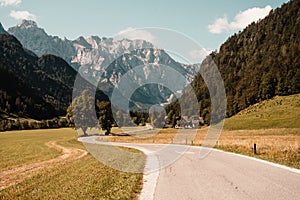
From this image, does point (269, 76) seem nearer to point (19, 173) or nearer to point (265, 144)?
point (265, 144)

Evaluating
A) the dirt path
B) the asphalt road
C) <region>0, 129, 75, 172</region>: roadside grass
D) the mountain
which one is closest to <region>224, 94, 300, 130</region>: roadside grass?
the mountain

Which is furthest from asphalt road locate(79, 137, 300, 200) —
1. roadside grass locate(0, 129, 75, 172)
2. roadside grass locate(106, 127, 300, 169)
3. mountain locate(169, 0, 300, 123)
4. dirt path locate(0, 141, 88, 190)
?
mountain locate(169, 0, 300, 123)

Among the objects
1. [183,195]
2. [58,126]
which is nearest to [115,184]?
[183,195]

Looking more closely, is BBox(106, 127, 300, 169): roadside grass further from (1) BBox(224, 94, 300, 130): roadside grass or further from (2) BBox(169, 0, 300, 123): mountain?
(2) BBox(169, 0, 300, 123): mountain

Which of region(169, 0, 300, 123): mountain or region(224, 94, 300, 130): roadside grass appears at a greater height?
region(169, 0, 300, 123): mountain

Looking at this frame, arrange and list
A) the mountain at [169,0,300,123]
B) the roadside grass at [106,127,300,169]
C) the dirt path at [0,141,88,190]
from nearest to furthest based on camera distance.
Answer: the dirt path at [0,141,88,190] < the roadside grass at [106,127,300,169] < the mountain at [169,0,300,123]

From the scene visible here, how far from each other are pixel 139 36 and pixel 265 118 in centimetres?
8043

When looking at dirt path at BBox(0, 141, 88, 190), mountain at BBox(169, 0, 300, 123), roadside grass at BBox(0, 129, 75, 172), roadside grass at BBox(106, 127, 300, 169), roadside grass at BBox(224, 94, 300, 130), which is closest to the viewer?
dirt path at BBox(0, 141, 88, 190)

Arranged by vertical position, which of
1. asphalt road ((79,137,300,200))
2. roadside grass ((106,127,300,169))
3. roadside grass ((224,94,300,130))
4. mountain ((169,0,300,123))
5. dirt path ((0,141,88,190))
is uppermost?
mountain ((169,0,300,123))


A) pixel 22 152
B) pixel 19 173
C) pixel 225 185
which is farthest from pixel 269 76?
pixel 225 185

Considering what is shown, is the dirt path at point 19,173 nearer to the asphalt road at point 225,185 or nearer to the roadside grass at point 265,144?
the asphalt road at point 225,185

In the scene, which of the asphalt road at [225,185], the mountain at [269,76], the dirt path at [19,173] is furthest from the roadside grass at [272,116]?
the asphalt road at [225,185]

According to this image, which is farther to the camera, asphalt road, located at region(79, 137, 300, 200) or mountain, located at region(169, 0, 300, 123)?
mountain, located at region(169, 0, 300, 123)

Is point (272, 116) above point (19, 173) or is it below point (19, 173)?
above
